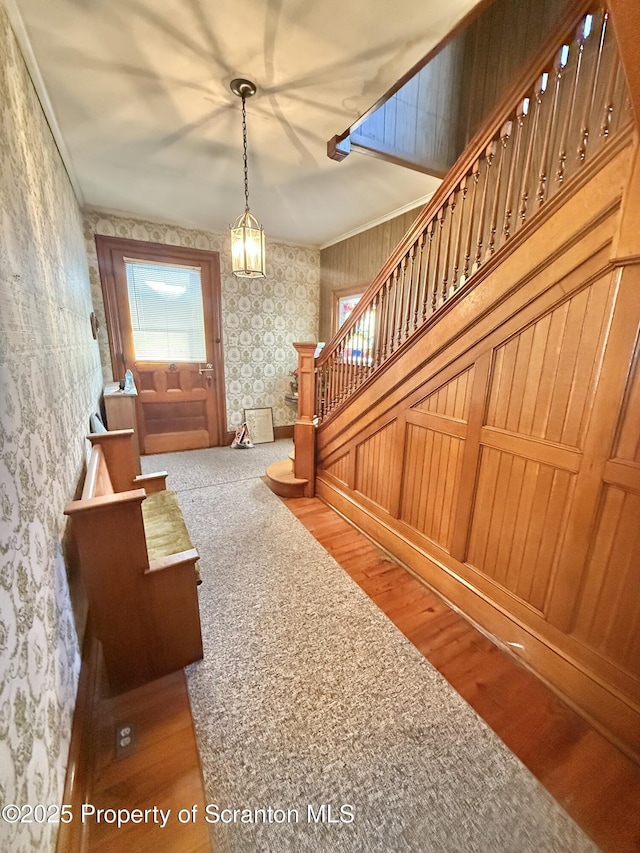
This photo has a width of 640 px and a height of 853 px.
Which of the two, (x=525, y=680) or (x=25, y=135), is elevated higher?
(x=25, y=135)

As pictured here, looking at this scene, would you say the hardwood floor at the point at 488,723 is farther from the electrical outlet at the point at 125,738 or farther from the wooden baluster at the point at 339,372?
the wooden baluster at the point at 339,372

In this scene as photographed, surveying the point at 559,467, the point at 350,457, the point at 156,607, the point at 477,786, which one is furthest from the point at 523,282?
the point at 156,607

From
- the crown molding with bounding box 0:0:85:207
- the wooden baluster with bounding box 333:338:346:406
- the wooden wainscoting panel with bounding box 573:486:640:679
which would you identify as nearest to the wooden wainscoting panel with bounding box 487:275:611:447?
the wooden wainscoting panel with bounding box 573:486:640:679

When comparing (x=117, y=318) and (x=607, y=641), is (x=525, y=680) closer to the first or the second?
(x=607, y=641)

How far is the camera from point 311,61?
1.67m

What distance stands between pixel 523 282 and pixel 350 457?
169 centimetres

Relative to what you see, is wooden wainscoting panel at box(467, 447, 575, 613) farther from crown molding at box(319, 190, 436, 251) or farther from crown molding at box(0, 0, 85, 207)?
crown molding at box(0, 0, 85, 207)

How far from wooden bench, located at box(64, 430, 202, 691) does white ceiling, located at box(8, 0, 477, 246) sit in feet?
6.51

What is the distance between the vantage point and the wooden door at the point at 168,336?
3.79 meters

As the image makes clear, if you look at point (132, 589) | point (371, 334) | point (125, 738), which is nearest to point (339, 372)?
point (371, 334)

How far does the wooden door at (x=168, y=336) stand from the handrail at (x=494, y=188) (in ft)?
7.10

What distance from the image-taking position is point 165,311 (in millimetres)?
4059

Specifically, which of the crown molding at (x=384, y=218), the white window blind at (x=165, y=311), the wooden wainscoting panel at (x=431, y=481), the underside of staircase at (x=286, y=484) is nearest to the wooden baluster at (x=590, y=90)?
the wooden wainscoting panel at (x=431, y=481)

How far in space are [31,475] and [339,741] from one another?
4.55 feet
